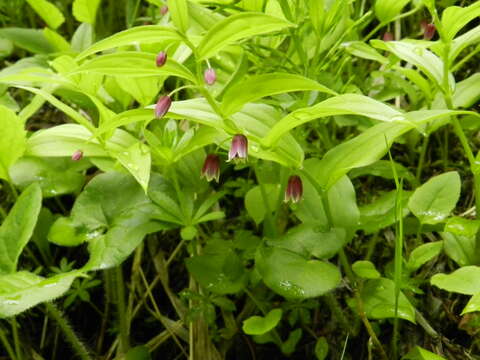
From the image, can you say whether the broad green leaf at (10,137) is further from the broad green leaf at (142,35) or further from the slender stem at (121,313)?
the broad green leaf at (142,35)

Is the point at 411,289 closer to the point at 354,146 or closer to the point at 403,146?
the point at 354,146

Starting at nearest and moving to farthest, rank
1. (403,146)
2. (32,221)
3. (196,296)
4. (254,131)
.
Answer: (254,131) < (32,221) < (196,296) < (403,146)

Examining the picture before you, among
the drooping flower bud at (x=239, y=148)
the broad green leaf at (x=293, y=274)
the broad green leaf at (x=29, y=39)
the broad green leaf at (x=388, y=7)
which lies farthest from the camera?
the broad green leaf at (x=29, y=39)

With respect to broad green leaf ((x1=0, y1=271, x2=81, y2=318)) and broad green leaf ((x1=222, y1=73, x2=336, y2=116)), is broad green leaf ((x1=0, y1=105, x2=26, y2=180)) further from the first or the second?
broad green leaf ((x1=222, y1=73, x2=336, y2=116))

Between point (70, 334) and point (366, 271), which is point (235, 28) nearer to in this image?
point (366, 271)

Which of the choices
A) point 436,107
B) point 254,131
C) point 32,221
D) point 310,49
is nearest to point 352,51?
point 310,49

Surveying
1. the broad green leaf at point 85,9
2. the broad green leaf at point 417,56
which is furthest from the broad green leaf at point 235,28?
the broad green leaf at point 85,9

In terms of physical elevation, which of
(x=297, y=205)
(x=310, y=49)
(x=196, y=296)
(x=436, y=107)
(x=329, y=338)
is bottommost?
(x=329, y=338)
